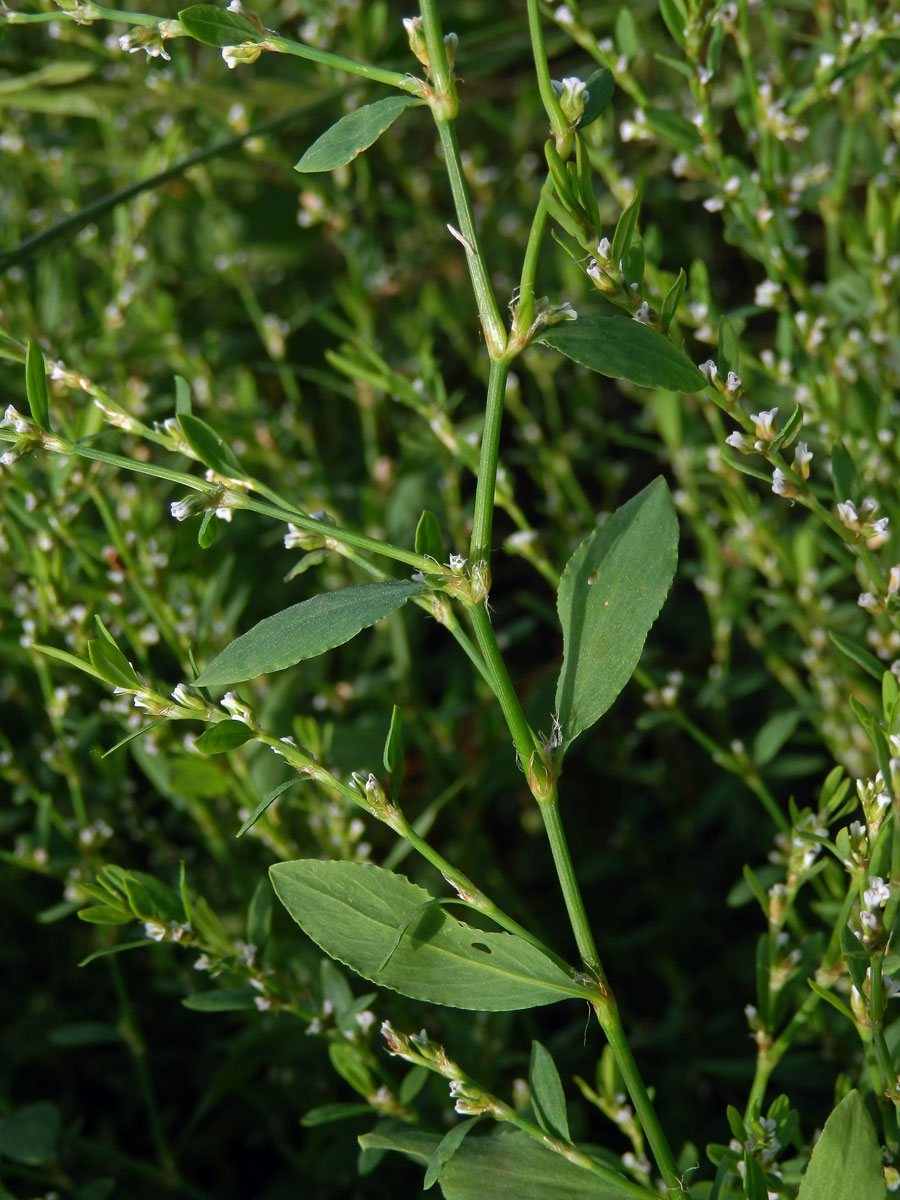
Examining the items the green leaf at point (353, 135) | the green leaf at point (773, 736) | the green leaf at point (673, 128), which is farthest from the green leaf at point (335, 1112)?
the green leaf at point (673, 128)

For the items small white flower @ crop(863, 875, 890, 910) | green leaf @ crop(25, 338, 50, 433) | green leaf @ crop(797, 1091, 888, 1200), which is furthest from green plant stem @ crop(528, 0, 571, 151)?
green leaf @ crop(797, 1091, 888, 1200)

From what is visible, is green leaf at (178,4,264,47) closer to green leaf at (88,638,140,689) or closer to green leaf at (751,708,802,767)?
green leaf at (88,638,140,689)

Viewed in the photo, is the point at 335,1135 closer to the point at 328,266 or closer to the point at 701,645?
the point at 701,645

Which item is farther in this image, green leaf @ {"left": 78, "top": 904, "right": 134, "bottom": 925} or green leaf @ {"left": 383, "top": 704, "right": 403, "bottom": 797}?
green leaf @ {"left": 78, "top": 904, "right": 134, "bottom": 925}

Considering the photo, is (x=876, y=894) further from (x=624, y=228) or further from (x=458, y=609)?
(x=458, y=609)

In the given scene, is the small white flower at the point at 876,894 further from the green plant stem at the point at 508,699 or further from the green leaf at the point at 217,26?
the green leaf at the point at 217,26

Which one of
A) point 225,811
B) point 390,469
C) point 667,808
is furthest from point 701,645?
point 225,811
